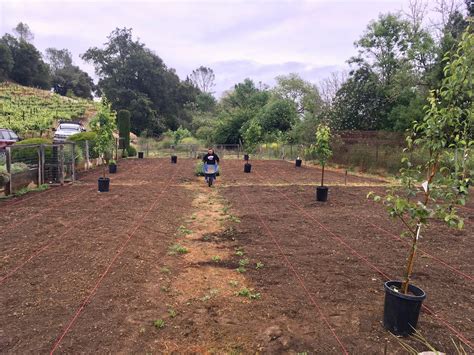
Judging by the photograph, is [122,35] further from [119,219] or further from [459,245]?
[459,245]

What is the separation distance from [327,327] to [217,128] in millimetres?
34446

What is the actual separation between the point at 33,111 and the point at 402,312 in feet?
130

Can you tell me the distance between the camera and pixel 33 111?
35750 mm

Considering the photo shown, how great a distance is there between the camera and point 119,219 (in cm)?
744

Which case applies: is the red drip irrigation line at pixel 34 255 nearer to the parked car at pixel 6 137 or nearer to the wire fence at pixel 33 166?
the wire fence at pixel 33 166

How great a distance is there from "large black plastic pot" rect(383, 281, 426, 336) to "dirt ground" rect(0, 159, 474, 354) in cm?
15

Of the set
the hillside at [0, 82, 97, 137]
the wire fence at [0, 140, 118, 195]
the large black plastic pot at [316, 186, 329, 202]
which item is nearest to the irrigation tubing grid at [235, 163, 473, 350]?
the large black plastic pot at [316, 186, 329, 202]

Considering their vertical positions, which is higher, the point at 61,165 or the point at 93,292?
the point at 61,165

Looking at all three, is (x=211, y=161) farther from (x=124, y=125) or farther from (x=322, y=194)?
(x=124, y=125)

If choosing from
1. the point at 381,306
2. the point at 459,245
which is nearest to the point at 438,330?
the point at 381,306

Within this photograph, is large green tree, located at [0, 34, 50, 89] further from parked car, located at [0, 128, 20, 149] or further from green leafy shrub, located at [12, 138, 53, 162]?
green leafy shrub, located at [12, 138, 53, 162]

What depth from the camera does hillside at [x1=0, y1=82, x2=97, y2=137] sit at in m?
28.0

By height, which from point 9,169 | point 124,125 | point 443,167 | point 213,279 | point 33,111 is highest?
point 33,111

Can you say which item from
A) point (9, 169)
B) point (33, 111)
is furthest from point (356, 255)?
point (33, 111)
